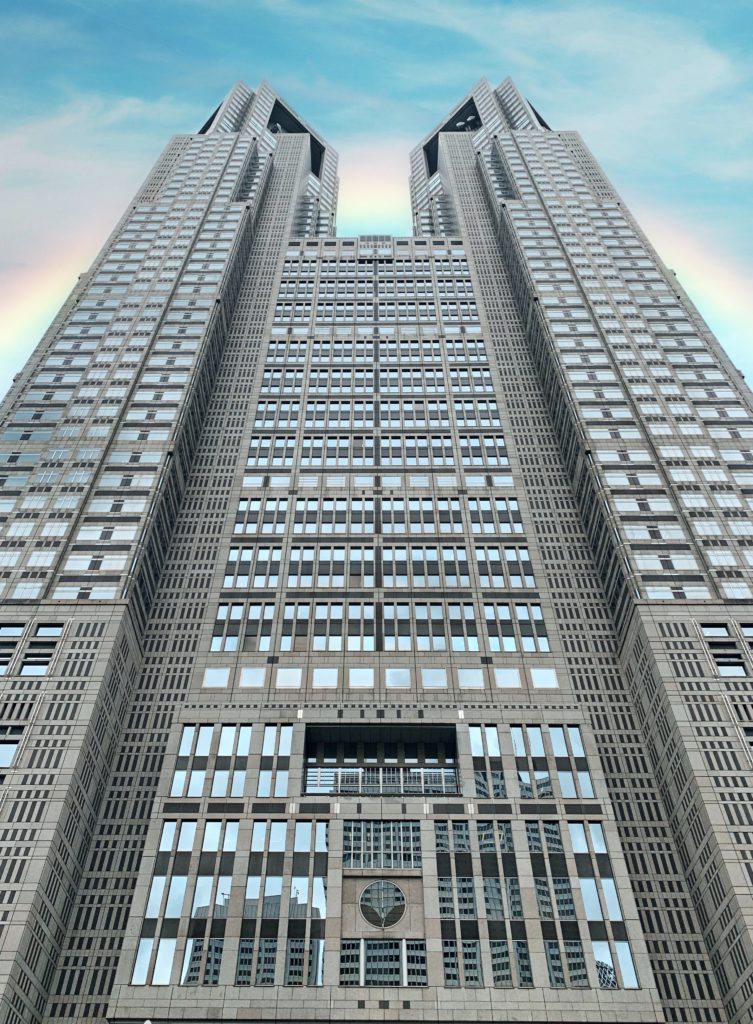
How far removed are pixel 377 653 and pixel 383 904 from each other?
24.3 metres

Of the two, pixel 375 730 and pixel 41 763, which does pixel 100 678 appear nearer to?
pixel 41 763

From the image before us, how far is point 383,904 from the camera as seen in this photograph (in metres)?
62.6

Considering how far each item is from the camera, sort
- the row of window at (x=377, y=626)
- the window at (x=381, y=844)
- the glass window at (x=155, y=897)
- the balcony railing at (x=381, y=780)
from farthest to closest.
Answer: the row of window at (x=377, y=626) → the balcony railing at (x=381, y=780) → the window at (x=381, y=844) → the glass window at (x=155, y=897)

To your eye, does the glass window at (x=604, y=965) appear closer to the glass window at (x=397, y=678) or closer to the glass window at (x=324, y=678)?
the glass window at (x=397, y=678)

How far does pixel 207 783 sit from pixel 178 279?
8341cm

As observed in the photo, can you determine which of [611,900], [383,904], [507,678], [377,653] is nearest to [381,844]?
[383,904]

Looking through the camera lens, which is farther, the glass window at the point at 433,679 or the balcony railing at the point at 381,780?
the glass window at the point at 433,679

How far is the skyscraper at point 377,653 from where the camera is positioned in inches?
2400

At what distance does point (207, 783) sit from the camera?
2731 inches

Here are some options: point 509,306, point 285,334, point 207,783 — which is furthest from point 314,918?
point 509,306

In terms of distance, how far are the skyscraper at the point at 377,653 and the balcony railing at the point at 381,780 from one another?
0.34 m

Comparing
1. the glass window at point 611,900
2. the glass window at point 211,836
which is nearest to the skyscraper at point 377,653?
the glass window at point 211,836

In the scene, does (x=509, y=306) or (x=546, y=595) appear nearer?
(x=546, y=595)

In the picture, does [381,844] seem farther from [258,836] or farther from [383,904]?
[258,836]
